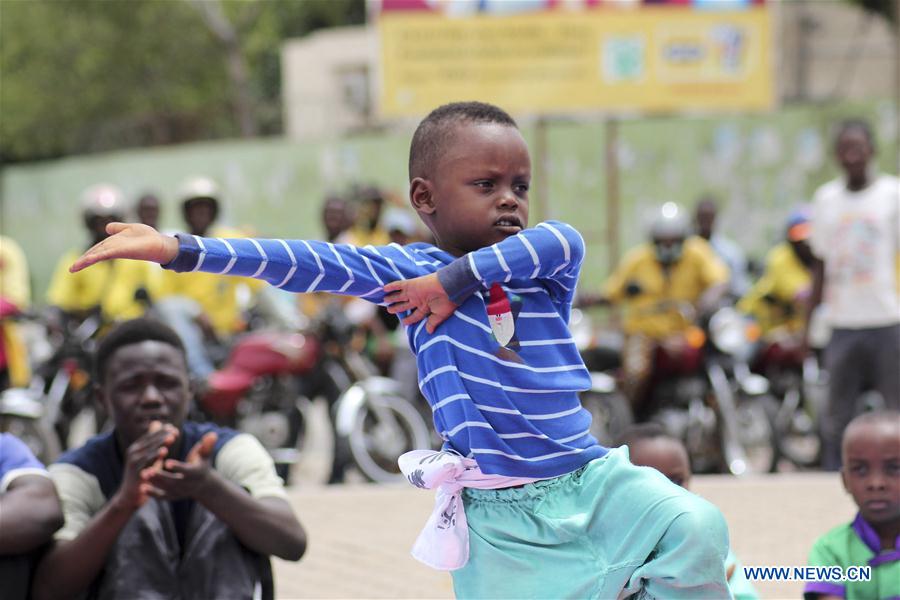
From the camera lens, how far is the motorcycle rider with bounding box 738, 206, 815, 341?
973 centimetres

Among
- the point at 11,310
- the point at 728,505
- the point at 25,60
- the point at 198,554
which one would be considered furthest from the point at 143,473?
the point at 25,60

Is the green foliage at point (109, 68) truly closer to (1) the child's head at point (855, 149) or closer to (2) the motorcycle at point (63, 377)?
(2) the motorcycle at point (63, 377)

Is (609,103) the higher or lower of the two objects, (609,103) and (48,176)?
the higher

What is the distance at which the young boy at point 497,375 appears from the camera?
3.10 meters

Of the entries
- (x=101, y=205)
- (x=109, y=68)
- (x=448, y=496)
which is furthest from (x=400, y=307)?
(x=109, y=68)

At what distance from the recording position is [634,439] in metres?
4.70

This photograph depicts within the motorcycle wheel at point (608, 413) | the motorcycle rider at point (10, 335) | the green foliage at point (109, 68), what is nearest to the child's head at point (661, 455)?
the motorcycle wheel at point (608, 413)

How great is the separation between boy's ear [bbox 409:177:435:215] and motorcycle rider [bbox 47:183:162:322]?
232 inches

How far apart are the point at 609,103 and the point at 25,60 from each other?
772 inches

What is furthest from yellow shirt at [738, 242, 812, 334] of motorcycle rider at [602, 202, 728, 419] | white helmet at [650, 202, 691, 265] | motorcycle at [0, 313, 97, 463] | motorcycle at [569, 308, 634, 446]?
motorcycle at [0, 313, 97, 463]

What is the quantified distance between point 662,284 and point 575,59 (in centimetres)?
412

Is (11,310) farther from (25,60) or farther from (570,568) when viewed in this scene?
(25,60)

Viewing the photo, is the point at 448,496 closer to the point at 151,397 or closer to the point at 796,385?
the point at 151,397

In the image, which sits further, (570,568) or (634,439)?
(634,439)
